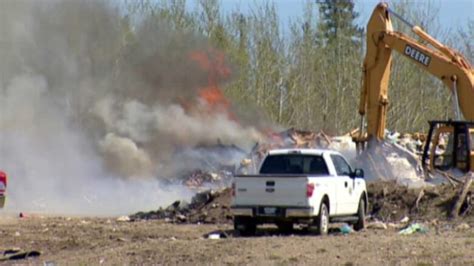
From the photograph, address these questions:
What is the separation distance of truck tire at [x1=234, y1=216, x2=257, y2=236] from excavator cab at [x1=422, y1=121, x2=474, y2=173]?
10.4 meters

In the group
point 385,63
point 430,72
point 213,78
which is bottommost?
point 430,72

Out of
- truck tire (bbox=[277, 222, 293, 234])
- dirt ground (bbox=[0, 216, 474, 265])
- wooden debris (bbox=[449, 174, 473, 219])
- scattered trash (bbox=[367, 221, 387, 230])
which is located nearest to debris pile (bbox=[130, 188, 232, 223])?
dirt ground (bbox=[0, 216, 474, 265])

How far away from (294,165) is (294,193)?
5.62 ft

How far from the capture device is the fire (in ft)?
145

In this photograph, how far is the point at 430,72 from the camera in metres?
35.8

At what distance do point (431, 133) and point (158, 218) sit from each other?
896cm

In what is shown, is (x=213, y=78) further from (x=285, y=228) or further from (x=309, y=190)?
(x=309, y=190)

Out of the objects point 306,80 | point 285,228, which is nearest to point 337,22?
point 306,80

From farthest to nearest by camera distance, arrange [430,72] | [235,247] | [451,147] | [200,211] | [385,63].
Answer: [385,63]
[430,72]
[451,147]
[200,211]
[235,247]

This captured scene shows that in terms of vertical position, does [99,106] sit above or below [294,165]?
above

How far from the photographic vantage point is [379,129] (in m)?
36.2

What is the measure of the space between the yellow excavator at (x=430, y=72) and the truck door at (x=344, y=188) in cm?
812

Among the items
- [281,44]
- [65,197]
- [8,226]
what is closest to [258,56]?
[281,44]

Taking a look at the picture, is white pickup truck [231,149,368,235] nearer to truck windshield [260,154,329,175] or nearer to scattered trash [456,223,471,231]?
truck windshield [260,154,329,175]
